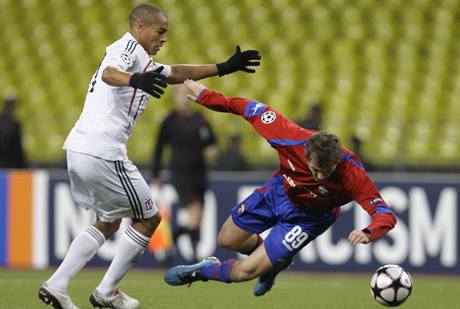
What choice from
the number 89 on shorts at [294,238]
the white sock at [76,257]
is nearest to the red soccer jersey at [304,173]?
the number 89 on shorts at [294,238]

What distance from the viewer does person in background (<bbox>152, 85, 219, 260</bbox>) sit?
35.6 ft

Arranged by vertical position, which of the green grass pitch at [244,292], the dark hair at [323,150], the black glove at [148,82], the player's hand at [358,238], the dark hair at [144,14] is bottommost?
the green grass pitch at [244,292]

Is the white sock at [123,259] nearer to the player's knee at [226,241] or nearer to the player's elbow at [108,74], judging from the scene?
the player's knee at [226,241]

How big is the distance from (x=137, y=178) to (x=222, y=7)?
32.4 feet

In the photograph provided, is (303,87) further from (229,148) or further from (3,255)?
(3,255)

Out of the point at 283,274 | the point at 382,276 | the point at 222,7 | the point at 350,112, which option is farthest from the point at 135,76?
the point at 222,7

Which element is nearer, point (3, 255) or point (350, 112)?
point (3, 255)

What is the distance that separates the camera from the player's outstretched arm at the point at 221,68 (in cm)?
667

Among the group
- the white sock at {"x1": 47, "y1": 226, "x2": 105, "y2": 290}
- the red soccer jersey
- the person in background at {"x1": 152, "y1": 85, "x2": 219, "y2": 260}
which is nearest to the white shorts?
the white sock at {"x1": 47, "y1": 226, "x2": 105, "y2": 290}

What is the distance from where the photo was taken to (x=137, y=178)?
634 cm

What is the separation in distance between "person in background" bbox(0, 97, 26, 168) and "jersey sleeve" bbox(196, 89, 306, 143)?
5.31 metres

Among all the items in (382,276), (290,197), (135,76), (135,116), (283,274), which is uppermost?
(135,76)

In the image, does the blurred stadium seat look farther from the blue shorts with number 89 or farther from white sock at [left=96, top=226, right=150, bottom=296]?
white sock at [left=96, top=226, right=150, bottom=296]

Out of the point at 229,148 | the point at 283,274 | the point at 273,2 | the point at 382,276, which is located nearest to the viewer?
the point at 382,276
